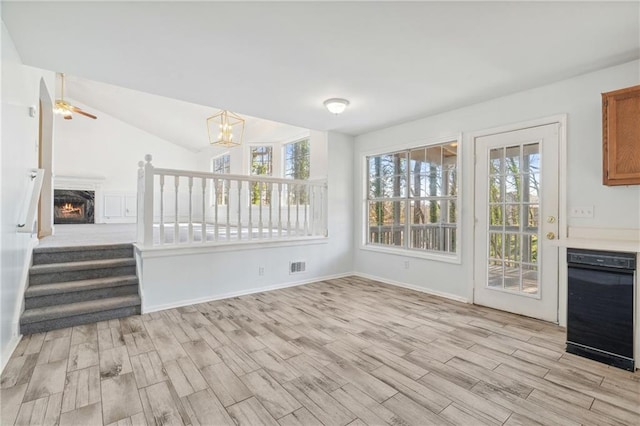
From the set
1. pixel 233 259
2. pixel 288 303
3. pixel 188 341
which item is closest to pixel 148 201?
pixel 233 259

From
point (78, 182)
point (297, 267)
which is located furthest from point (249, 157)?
point (78, 182)

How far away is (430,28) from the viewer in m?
2.22

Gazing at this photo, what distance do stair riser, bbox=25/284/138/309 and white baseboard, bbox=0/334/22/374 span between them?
0.39 meters

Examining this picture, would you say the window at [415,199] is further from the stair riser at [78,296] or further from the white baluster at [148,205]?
the stair riser at [78,296]

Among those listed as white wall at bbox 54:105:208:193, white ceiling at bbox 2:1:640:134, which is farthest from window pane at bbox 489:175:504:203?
white wall at bbox 54:105:208:193

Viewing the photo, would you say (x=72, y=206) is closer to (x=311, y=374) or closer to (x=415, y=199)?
(x=415, y=199)

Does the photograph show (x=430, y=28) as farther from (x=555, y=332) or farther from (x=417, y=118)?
(x=555, y=332)

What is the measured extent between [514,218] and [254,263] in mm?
3306

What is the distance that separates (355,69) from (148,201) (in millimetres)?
2698

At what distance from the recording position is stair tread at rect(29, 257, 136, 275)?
3.21 metres

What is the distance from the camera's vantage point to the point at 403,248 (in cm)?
468

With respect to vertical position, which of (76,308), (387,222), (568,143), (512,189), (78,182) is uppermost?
(78,182)

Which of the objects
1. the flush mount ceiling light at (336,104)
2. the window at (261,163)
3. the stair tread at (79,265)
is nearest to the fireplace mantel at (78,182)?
the window at (261,163)

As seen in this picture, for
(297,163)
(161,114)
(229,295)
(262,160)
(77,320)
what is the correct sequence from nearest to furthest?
1. (77,320)
2. (229,295)
3. (297,163)
4. (262,160)
5. (161,114)
